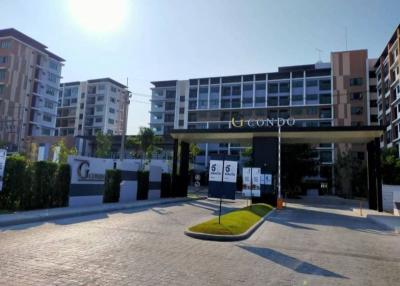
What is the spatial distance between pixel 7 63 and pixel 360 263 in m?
84.5

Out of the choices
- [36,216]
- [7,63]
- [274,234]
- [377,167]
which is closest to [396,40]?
[377,167]

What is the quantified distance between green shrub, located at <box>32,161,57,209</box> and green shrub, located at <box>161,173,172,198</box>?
1462 cm

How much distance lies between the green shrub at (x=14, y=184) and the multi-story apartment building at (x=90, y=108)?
90.2 metres

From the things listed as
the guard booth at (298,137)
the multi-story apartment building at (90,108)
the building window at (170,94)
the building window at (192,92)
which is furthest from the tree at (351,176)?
the multi-story apartment building at (90,108)

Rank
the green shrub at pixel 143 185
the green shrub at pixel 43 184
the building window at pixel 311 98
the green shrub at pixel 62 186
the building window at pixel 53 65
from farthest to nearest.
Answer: the building window at pixel 53 65 → the building window at pixel 311 98 → the green shrub at pixel 143 185 → the green shrub at pixel 62 186 → the green shrub at pixel 43 184

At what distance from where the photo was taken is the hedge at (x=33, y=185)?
1697 cm

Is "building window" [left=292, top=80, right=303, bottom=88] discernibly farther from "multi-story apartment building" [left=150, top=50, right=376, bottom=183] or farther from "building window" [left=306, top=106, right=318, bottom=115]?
"building window" [left=306, top=106, right=318, bottom=115]

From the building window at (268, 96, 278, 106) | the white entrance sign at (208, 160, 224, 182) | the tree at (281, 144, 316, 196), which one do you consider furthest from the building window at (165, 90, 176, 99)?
the white entrance sign at (208, 160, 224, 182)

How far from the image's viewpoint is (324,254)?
33.2 ft

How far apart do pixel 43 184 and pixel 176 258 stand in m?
12.4

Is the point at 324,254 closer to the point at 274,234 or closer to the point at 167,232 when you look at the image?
the point at 274,234

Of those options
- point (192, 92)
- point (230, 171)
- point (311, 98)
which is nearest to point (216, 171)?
point (230, 171)

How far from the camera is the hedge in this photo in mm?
16969

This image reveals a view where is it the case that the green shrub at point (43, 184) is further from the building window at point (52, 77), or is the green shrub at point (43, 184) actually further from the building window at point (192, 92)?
the building window at point (52, 77)
